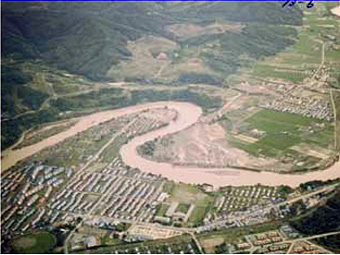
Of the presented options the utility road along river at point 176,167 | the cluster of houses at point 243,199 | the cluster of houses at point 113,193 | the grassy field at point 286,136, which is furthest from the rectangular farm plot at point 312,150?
the cluster of houses at point 113,193

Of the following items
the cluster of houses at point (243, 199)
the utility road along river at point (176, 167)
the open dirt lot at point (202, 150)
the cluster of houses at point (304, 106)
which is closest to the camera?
the cluster of houses at point (243, 199)

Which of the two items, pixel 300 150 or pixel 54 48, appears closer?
pixel 300 150

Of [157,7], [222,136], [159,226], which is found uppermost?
[157,7]

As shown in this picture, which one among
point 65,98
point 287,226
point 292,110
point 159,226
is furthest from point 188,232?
point 65,98

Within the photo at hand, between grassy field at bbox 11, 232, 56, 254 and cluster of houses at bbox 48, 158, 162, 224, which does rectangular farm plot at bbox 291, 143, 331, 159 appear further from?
grassy field at bbox 11, 232, 56, 254

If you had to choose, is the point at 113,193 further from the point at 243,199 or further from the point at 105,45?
the point at 105,45

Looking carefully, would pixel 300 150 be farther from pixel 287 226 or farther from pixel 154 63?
pixel 154 63

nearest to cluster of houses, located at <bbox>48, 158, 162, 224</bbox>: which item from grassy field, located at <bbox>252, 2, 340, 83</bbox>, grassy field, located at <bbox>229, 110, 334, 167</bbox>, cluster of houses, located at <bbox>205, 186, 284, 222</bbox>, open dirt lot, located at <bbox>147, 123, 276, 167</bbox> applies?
open dirt lot, located at <bbox>147, 123, 276, 167</bbox>

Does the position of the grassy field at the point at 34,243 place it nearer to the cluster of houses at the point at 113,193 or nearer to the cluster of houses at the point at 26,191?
the cluster of houses at the point at 26,191
